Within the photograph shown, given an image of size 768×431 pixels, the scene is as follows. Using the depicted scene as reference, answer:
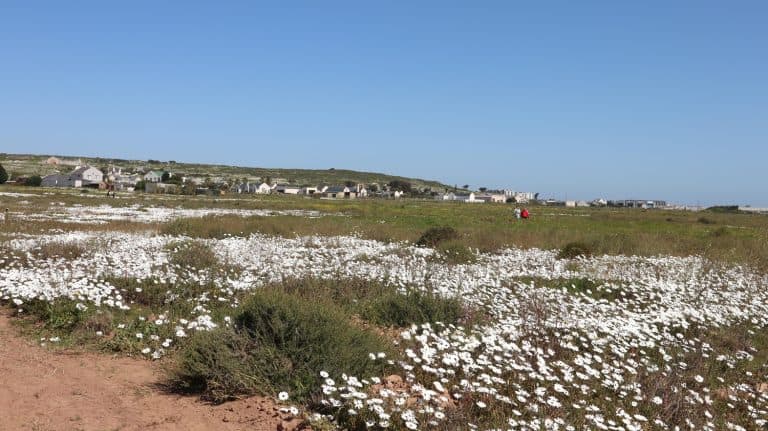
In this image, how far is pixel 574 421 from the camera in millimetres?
5215

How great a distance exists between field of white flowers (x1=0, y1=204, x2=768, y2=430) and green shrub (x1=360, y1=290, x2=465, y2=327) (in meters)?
0.43

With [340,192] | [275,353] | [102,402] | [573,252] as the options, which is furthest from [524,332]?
[340,192]

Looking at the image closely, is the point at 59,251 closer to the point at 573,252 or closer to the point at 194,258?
the point at 194,258

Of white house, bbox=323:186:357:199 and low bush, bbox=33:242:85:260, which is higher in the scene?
low bush, bbox=33:242:85:260

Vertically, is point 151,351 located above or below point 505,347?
below

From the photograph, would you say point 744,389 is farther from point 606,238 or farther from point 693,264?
point 606,238

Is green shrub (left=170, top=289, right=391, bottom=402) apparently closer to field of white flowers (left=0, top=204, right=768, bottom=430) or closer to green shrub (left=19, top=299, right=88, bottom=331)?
field of white flowers (left=0, top=204, right=768, bottom=430)

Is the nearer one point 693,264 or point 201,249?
point 201,249

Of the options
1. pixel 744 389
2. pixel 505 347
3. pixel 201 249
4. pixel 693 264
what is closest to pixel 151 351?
pixel 505 347

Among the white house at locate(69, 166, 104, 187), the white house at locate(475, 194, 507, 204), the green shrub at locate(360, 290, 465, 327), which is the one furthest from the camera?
the white house at locate(475, 194, 507, 204)

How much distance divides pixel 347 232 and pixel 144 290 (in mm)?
15872

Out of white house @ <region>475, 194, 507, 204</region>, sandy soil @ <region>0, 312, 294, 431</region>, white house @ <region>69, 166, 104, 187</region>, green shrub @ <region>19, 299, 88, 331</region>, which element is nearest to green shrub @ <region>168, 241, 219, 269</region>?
green shrub @ <region>19, 299, 88, 331</region>

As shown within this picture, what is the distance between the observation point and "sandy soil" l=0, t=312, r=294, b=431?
196 inches

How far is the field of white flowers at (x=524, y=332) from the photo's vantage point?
5.37 metres
